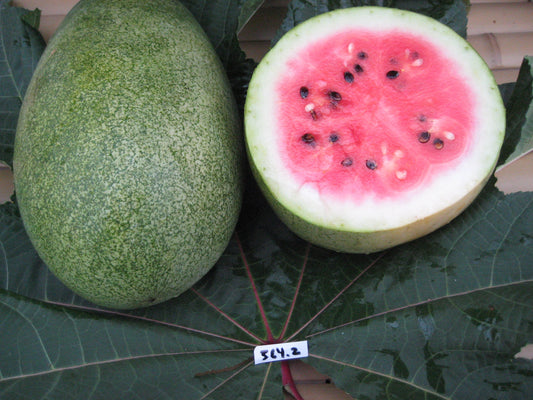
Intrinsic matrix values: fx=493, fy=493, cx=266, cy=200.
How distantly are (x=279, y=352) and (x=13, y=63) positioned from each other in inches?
39.9

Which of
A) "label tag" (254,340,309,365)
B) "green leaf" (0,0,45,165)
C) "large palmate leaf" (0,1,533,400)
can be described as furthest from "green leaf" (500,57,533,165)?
"green leaf" (0,0,45,165)

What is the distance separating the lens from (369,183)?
103cm

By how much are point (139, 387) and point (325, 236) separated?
1.74 ft

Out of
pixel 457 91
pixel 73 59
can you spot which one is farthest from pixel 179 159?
pixel 457 91

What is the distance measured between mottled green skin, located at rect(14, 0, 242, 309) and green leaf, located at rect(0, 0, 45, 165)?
0.77 feet

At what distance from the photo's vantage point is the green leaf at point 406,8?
50.6 inches

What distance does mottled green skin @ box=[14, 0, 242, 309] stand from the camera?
938 millimetres

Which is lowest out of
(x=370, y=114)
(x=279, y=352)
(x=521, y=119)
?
(x=279, y=352)

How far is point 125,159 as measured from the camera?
0.94 m

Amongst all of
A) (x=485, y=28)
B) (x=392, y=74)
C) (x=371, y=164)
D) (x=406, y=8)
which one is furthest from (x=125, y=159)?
(x=485, y=28)

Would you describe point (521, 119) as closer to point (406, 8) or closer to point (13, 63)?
point (406, 8)

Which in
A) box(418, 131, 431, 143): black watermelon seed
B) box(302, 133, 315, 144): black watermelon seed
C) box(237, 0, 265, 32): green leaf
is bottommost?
box(418, 131, 431, 143): black watermelon seed

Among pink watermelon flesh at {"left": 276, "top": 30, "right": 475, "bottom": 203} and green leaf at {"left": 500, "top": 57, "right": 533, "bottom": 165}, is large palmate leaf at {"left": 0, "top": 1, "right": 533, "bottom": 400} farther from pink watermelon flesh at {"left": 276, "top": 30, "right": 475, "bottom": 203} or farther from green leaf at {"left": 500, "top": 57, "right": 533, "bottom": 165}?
pink watermelon flesh at {"left": 276, "top": 30, "right": 475, "bottom": 203}

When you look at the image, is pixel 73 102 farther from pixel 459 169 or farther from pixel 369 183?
pixel 459 169
